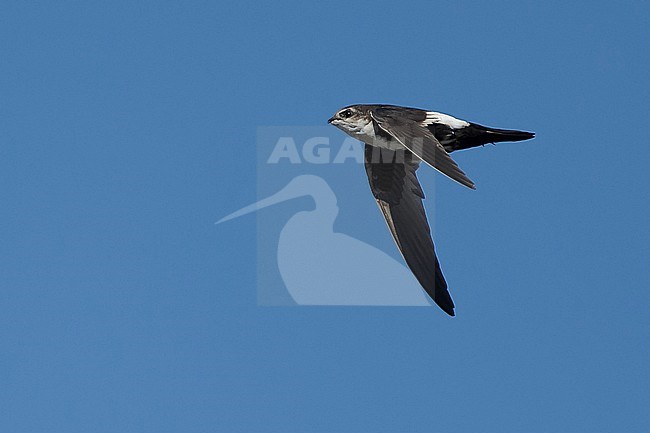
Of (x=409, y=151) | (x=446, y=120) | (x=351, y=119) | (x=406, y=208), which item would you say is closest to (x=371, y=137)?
(x=351, y=119)

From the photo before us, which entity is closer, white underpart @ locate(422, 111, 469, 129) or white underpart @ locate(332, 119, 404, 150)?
white underpart @ locate(332, 119, 404, 150)

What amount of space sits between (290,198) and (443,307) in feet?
12.1

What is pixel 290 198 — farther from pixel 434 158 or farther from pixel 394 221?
pixel 434 158

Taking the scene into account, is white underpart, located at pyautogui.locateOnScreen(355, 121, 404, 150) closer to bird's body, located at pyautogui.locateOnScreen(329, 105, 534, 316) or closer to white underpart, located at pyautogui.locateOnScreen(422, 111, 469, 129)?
bird's body, located at pyautogui.locateOnScreen(329, 105, 534, 316)

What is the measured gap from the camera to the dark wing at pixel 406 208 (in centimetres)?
1355

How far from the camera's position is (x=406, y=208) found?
14.3 metres

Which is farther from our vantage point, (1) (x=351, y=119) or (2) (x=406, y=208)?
(2) (x=406, y=208)

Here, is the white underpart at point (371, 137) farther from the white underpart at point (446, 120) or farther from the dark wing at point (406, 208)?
the dark wing at point (406, 208)

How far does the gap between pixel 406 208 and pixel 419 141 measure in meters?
2.46

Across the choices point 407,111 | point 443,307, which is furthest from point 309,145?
point 443,307

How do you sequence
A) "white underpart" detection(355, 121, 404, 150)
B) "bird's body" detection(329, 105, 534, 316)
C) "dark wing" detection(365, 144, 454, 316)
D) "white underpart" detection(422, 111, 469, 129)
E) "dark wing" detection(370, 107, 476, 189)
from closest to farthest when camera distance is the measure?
"dark wing" detection(370, 107, 476, 189)
"bird's body" detection(329, 105, 534, 316)
"white underpart" detection(355, 121, 404, 150)
"white underpart" detection(422, 111, 469, 129)
"dark wing" detection(365, 144, 454, 316)

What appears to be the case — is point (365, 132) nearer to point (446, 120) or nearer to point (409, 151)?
point (409, 151)

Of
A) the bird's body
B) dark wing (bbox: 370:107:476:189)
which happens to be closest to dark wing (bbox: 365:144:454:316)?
the bird's body

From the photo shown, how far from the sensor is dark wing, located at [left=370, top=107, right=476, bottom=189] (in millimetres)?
10884
